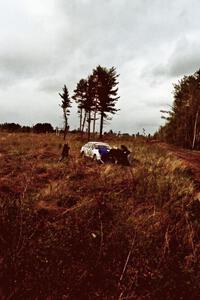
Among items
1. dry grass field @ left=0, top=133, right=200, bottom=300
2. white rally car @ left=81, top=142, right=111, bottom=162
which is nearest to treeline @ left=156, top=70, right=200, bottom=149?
white rally car @ left=81, top=142, right=111, bottom=162

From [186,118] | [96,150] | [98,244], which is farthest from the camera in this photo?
[186,118]

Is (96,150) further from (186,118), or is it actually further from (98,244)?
(186,118)

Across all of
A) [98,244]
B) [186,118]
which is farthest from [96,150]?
[186,118]

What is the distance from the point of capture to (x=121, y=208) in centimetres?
1150

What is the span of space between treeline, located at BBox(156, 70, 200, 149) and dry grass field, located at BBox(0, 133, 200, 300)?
113 feet

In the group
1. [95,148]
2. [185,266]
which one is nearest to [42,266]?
[185,266]

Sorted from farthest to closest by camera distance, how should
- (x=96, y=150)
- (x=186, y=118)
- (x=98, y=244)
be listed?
(x=186, y=118)
(x=96, y=150)
(x=98, y=244)

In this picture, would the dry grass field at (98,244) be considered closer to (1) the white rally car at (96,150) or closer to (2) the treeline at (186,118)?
(1) the white rally car at (96,150)

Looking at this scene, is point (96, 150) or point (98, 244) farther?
point (96, 150)

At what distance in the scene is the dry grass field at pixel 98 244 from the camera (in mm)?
7945

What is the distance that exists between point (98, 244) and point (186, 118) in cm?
4001

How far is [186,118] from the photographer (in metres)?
46.8

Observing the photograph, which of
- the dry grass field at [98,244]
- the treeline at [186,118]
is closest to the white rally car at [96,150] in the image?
the dry grass field at [98,244]

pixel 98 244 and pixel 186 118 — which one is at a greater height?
pixel 186 118
